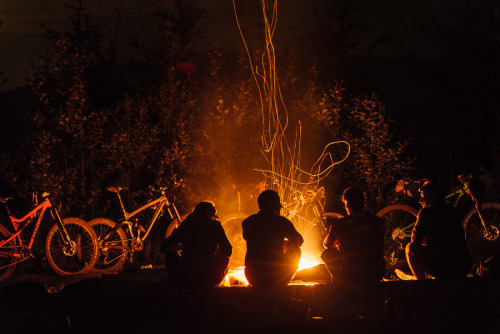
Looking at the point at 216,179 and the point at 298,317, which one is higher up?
the point at 216,179

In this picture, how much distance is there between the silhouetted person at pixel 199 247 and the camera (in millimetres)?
6059

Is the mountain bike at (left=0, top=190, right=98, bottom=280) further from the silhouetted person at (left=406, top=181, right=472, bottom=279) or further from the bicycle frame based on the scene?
the silhouetted person at (left=406, top=181, right=472, bottom=279)

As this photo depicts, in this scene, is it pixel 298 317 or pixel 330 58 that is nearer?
pixel 298 317

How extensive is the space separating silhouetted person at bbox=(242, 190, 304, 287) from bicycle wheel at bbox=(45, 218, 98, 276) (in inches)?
169

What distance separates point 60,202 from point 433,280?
7296 millimetres

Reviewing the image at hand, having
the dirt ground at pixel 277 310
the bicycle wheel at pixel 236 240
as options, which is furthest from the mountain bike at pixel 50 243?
the dirt ground at pixel 277 310

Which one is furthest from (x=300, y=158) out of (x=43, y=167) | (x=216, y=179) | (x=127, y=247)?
(x=43, y=167)

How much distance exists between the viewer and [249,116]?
11562mm

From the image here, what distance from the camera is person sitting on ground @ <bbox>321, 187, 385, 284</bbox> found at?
223 inches

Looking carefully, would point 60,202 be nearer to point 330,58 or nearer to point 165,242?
point 165,242

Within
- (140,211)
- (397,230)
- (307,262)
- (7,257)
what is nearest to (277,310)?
(307,262)

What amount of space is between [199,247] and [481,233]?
5361 mm

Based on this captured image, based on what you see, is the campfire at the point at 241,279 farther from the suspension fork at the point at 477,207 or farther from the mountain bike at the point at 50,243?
the suspension fork at the point at 477,207

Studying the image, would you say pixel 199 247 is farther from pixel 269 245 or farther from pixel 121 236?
pixel 121 236
